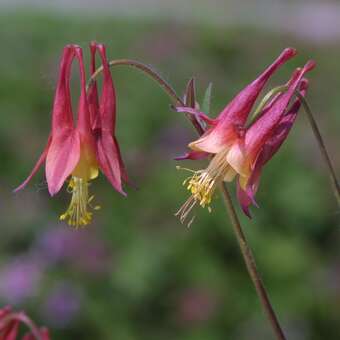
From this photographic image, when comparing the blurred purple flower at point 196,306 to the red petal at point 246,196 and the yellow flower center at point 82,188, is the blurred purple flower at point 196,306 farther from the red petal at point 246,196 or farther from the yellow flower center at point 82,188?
the red petal at point 246,196

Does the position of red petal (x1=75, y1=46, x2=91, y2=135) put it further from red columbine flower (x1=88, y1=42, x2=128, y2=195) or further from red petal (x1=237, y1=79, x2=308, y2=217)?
red petal (x1=237, y1=79, x2=308, y2=217)

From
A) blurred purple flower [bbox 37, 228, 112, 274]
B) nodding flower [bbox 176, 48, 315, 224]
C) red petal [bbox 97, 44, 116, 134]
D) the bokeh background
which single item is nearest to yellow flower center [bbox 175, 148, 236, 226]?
nodding flower [bbox 176, 48, 315, 224]

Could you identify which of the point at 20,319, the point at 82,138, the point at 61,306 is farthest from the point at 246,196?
the point at 61,306

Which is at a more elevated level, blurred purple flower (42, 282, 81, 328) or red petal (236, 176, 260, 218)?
red petal (236, 176, 260, 218)

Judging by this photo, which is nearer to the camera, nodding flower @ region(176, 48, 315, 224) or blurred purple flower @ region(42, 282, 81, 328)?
nodding flower @ region(176, 48, 315, 224)

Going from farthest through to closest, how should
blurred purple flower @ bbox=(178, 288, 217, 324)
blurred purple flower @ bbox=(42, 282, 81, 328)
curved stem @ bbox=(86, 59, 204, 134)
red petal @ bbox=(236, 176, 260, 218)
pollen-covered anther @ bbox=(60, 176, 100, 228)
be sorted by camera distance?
blurred purple flower @ bbox=(178, 288, 217, 324), blurred purple flower @ bbox=(42, 282, 81, 328), pollen-covered anther @ bbox=(60, 176, 100, 228), red petal @ bbox=(236, 176, 260, 218), curved stem @ bbox=(86, 59, 204, 134)

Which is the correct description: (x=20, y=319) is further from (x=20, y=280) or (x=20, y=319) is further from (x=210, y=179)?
(x=20, y=280)

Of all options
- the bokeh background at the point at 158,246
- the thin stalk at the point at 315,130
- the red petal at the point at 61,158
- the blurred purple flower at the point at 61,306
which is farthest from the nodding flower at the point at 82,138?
the blurred purple flower at the point at 61,306
